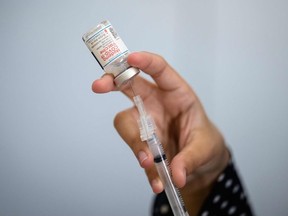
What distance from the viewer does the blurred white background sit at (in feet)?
2.97

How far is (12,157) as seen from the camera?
3.10 feet

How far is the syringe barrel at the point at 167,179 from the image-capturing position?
0.57 m

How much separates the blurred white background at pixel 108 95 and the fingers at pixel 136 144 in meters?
0.31

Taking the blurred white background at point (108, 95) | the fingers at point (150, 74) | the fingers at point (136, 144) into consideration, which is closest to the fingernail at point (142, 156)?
the fingers at point (136, 144)

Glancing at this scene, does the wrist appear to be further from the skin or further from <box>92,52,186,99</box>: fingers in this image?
<box>92,52,186,99</box>: fingers

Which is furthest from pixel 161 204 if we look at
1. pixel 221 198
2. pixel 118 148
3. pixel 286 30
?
pixel 286 30

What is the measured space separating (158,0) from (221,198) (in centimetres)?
71

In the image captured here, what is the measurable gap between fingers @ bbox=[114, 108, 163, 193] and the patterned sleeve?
7.3 inches

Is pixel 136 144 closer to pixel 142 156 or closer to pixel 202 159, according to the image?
pixel 142 156

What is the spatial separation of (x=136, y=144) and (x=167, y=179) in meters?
0.10

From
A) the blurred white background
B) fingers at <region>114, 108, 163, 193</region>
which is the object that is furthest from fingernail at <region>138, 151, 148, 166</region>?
the blurred white background

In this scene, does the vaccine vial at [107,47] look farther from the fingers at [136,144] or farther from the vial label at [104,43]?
the fingers at [136,144]

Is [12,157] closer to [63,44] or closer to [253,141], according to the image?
[63,44]

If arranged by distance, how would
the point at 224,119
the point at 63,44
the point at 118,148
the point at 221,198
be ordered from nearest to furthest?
the point at 221,198 < the point at 63,44 < the point at 118,148 < the point at 224,119
